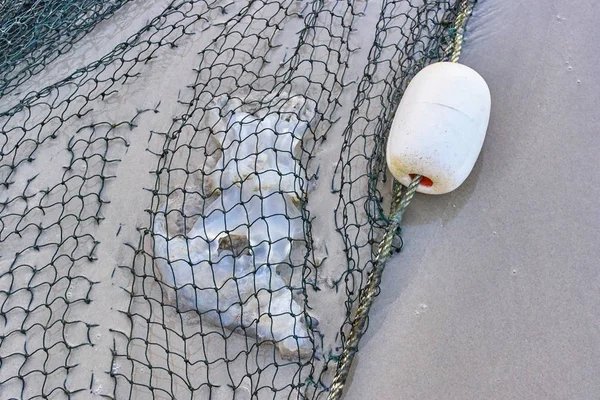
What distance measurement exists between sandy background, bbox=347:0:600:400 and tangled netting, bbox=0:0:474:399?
0.14 metres

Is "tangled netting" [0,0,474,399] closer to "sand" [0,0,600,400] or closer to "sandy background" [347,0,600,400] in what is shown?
"sand" [0,0,600,400]

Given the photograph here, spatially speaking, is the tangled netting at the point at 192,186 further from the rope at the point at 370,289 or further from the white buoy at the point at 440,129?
the white buoy at the point at 440,129

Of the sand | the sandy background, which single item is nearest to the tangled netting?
the sand

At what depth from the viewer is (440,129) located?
1.51 meters

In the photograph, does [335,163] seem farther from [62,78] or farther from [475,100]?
[62,78]

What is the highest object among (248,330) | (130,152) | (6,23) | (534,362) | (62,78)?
(6,23)

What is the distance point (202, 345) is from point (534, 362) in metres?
0.82

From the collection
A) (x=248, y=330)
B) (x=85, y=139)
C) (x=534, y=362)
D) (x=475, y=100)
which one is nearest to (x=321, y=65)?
(x=475, y=100)

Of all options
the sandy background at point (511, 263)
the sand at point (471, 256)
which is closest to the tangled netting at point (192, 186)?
the sand at point (471, 256)

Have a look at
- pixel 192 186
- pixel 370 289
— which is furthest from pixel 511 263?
pixel 192 186

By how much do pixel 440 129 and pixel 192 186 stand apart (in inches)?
27.9

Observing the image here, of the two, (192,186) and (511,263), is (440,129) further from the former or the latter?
(192,186)

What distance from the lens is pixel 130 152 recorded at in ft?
5.91

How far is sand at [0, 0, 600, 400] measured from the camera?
1.47 m
